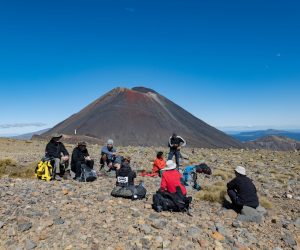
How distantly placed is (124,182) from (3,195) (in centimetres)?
425

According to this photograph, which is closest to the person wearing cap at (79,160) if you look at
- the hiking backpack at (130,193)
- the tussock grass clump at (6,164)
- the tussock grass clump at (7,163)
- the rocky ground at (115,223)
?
the rocky ground at (115,223)

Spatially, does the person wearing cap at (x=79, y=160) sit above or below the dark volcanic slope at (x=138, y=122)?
below

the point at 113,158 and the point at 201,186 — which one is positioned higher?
the point at 113,158

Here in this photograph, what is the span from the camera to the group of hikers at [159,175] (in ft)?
35.1

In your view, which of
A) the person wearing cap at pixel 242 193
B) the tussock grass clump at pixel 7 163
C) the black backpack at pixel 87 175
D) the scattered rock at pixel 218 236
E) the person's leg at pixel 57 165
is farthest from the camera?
the tussock grass clump at pixel 7 163

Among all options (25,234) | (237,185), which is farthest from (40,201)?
(237,185)

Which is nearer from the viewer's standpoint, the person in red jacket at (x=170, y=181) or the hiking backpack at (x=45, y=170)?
the person in red jacket at (x=170, y=181)

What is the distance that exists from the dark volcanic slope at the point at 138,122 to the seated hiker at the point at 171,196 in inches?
4575

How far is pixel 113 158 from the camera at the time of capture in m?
16.6

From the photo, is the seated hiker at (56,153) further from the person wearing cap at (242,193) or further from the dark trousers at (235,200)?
the person wearing cap at (242,193)

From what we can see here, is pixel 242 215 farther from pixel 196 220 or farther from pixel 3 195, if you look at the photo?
pixel 3 195

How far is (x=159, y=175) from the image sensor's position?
16828 millimetres

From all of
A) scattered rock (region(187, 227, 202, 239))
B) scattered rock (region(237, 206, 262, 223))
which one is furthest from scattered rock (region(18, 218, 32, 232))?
scattered rock (region(237, 206, 262, 223))

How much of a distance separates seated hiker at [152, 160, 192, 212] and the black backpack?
4191mm
